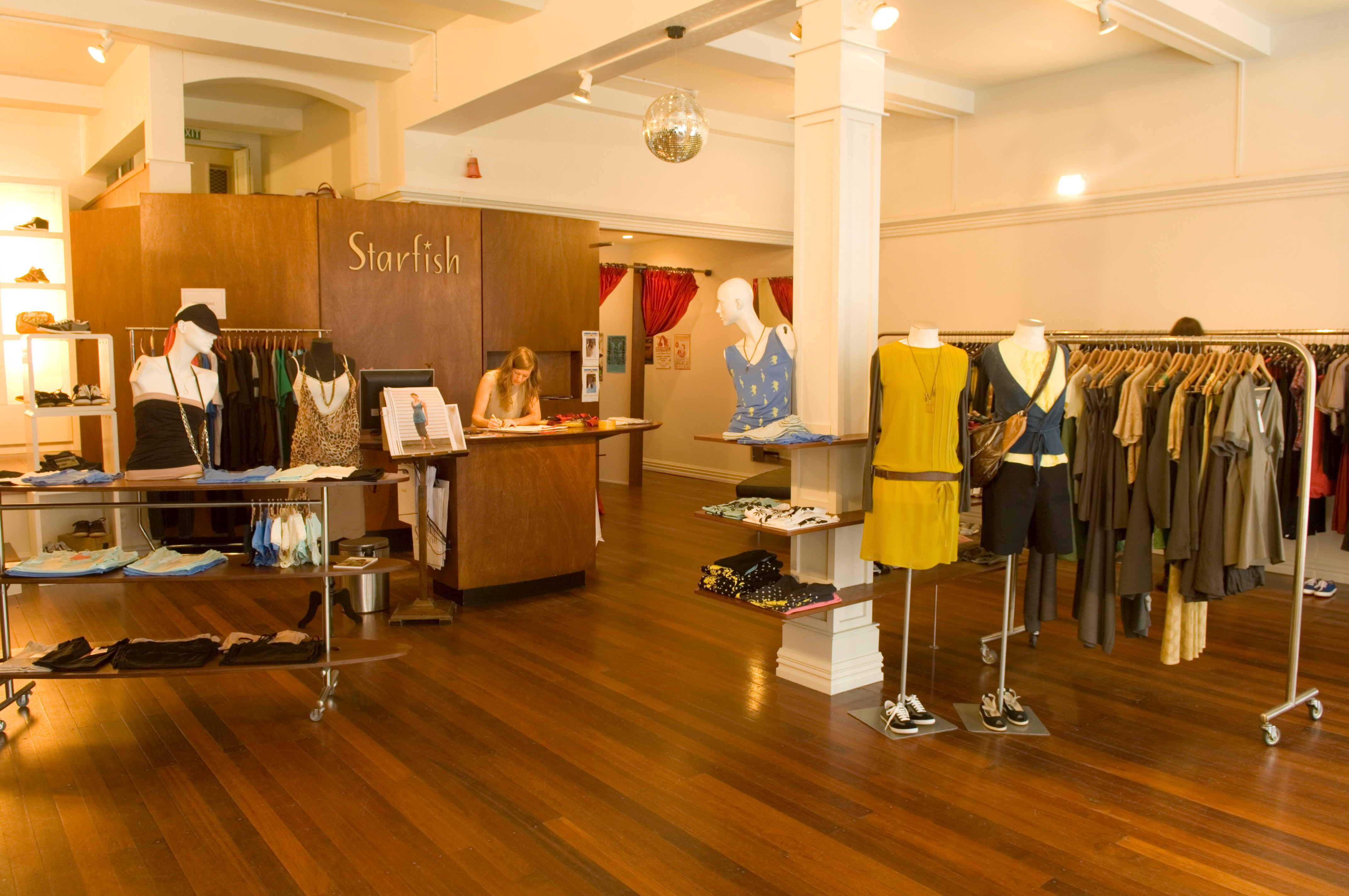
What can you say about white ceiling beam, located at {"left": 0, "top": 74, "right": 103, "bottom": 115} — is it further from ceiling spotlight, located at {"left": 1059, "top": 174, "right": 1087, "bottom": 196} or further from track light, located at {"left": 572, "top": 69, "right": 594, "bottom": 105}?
ceiling spotlight, located at {"left": 1059, "top": 174, "right": 1087, "bottom": 196}

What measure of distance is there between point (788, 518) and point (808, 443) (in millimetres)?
360

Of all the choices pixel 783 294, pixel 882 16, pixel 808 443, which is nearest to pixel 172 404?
pixel 808 443

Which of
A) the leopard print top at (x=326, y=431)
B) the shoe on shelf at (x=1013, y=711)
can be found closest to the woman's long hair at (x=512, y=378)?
the leopard print top at (x=326, y=431)

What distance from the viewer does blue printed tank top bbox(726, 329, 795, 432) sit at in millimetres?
4273

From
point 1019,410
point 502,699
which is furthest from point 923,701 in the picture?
point 502,699

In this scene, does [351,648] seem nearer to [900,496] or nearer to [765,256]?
[900,496]

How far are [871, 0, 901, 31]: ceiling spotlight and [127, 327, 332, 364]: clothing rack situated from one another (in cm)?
483

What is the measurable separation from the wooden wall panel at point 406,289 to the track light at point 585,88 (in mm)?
2087

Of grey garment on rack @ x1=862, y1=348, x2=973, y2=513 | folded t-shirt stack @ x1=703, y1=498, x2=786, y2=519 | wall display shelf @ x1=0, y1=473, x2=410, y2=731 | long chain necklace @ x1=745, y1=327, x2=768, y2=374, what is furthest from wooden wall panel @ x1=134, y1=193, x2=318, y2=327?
grey garment on rack @ x1=862, y1=348, x2=973, y2=513

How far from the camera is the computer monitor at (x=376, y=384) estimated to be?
19.0ft

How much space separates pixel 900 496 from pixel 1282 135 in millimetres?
4615

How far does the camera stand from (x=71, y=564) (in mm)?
3814

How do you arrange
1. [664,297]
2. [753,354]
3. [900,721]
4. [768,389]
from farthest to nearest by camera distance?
[664,297], [753,354], [768,389], [900,721]

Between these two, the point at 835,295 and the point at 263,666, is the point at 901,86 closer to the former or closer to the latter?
the point at 835,295
